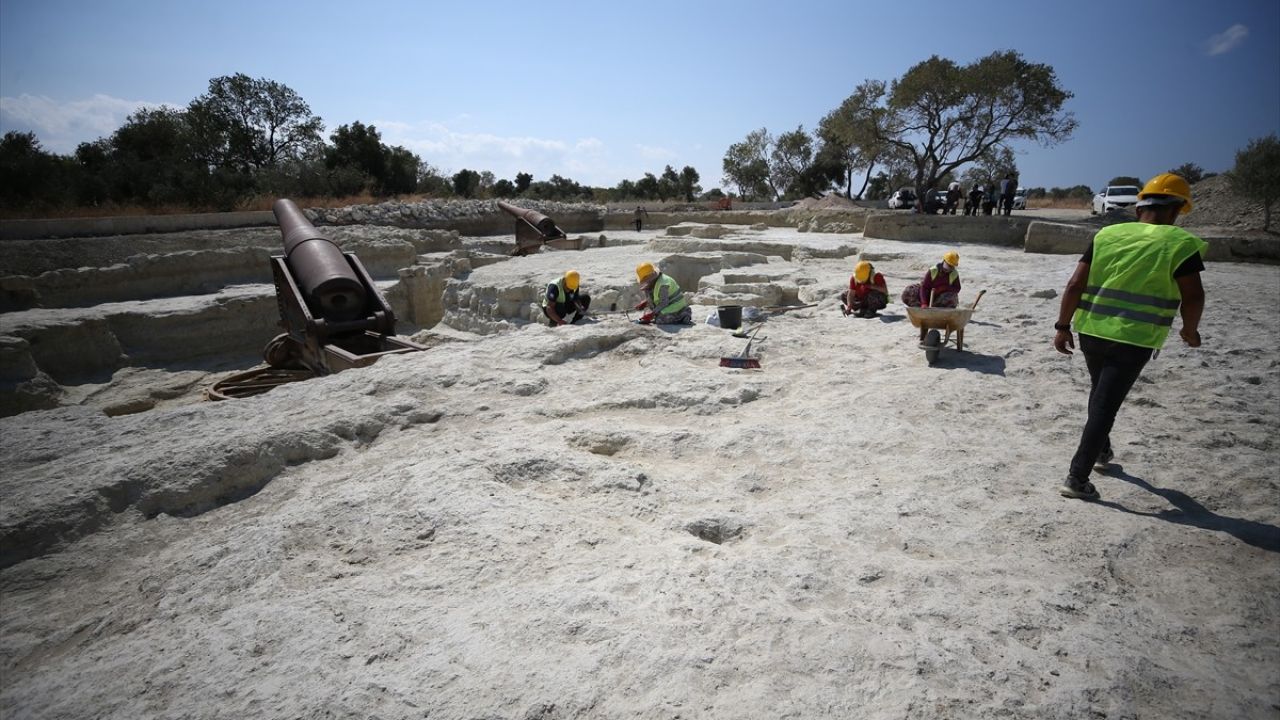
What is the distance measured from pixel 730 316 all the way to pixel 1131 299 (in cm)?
408

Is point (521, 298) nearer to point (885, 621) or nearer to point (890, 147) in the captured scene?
point (885, 621)

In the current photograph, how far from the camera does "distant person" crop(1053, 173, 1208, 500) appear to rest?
9.17 feet

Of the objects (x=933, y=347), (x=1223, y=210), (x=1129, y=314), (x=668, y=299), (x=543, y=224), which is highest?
(x=1223, y=210)

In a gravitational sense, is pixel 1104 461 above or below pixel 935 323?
below

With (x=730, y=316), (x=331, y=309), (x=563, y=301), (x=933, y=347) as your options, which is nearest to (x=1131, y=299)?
(x=933, y=347)

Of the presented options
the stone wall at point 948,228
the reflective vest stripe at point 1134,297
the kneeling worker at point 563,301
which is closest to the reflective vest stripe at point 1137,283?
the reflective vest stripe at point 1134,297

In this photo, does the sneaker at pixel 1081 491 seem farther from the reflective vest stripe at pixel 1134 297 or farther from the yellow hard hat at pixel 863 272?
the yellow hard hat at pixel 863 272

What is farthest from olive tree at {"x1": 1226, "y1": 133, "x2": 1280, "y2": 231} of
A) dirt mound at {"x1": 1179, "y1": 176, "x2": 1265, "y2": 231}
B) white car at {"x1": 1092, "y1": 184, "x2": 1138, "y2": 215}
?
white car at {"x1": 1092, "y1": 184, "x2": 1138, "y2": 215}

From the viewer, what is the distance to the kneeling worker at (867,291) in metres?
6.94

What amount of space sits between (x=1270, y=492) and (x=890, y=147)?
2456 cm

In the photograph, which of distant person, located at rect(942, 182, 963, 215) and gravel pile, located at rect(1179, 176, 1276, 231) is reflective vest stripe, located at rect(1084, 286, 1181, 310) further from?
distant person, located at rect(942, 182, 963, 215)

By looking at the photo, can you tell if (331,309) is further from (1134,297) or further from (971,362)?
(1134,297)

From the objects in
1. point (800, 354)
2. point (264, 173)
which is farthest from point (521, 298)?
point (264, 173)

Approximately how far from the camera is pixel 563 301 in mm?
7500
